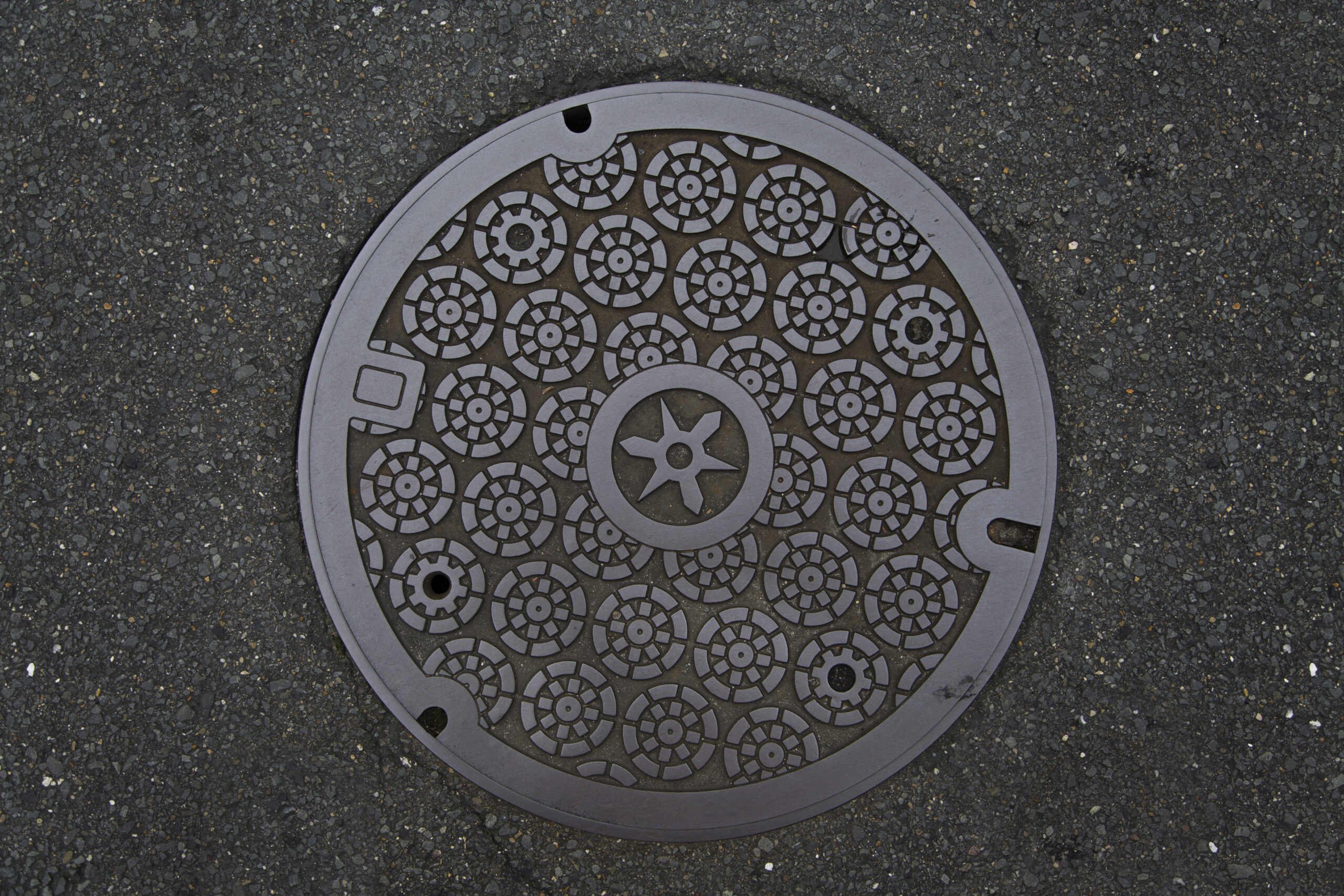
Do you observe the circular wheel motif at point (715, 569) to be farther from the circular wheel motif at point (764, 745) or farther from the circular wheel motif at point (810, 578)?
the circular wheel motif at point (764, 745)

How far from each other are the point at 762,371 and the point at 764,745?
Result: 2.84 feet

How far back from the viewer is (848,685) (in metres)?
1.86

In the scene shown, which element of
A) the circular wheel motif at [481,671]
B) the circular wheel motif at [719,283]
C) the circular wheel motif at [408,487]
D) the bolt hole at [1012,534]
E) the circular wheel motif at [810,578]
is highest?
the circular wheel motif at [719,283]

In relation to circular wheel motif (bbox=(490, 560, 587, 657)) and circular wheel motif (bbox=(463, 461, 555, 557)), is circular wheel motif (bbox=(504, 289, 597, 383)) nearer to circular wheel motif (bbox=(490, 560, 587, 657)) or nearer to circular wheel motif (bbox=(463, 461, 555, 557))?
circular wheel motif (bbox=(463, 461, 555, 557))

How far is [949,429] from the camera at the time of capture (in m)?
1.87

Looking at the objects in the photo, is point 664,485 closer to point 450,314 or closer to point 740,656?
point 740,656

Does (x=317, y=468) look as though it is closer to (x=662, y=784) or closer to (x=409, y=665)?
(x=409, y=665)

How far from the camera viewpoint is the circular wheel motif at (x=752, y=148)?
1.89m

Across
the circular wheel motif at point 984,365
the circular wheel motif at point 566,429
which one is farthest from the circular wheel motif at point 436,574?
the circular wheel motif at point 984,365

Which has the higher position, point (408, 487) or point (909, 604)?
point (909, 604)

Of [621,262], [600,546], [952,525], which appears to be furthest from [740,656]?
[621,262]

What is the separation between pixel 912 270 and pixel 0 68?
2.23 m

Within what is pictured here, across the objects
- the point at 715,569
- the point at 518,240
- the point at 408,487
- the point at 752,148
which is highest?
the point at 752,148

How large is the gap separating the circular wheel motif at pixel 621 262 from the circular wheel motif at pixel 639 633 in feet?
2.23
